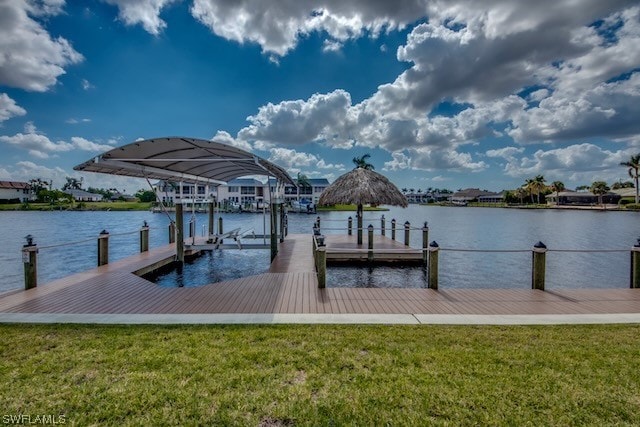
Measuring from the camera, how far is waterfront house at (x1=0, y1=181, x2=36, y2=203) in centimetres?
9762

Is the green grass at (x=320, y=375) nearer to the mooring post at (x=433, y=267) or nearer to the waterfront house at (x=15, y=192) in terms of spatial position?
→ the mooring post at (x=433, y=267)

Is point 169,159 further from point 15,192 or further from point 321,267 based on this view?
point 15,192

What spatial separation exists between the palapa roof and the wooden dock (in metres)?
7.38

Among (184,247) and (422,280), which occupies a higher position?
(184,247)

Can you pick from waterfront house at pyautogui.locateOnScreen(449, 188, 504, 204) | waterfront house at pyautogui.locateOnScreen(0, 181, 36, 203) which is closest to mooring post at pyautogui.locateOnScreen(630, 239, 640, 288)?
waterfront house at pyautogui.locateOnScreen(0, 181, 36, 203)

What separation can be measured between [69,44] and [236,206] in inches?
2481

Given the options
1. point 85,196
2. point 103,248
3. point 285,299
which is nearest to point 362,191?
point 285,299

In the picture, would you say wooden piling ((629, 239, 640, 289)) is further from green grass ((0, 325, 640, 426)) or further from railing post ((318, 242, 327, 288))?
railing post ((318, 242, 327, 288))

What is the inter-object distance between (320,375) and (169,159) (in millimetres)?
8540

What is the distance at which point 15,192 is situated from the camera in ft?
338

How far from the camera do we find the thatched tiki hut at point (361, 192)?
15203 millimetres

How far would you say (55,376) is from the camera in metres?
3.58

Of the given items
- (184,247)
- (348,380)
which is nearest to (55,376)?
(348,380)

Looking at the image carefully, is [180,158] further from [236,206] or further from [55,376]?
[236,206]
